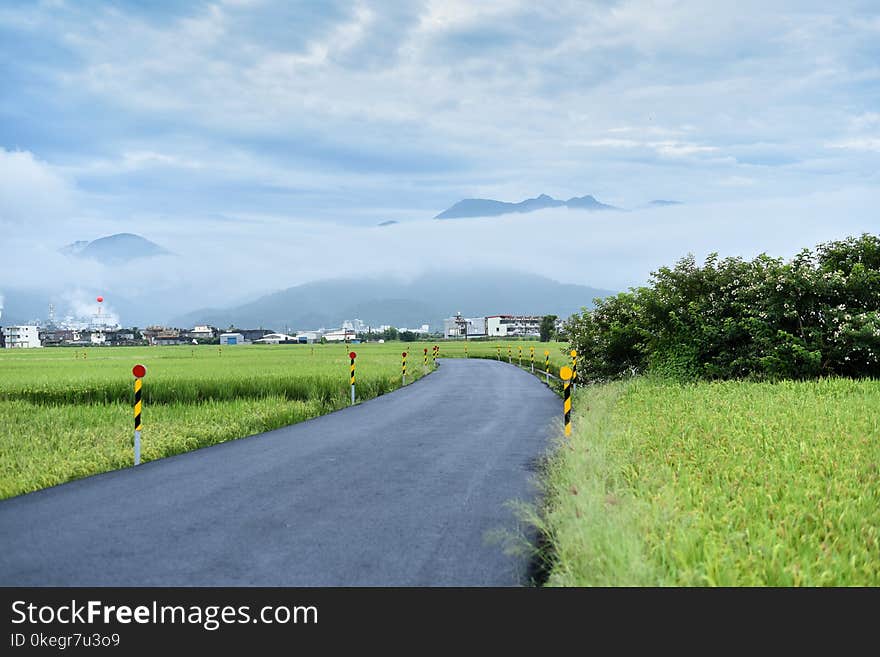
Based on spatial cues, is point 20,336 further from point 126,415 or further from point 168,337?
point 126,415

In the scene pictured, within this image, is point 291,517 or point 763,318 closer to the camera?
point 291,517

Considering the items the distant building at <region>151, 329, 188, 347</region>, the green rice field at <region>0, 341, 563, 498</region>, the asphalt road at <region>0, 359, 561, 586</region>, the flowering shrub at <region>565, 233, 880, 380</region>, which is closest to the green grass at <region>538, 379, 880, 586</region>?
the asphalt road at <region>0, 359, 561, 586</region>

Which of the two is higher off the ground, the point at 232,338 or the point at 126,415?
the point at 126,415

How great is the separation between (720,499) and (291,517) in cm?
452

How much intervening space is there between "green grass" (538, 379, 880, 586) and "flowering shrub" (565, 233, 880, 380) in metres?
6.19

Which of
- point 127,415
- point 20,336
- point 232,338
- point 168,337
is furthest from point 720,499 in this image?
point 20,336

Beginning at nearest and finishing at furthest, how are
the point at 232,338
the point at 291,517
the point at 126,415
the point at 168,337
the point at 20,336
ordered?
the point at 291,517 < the point at 126,415 < the point at 20,336 < the point at 168,337 < the point at 232,338

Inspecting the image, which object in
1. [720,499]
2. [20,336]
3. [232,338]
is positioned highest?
[20,336]

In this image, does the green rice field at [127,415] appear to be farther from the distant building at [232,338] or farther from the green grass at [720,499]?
the distant building at [232,338]

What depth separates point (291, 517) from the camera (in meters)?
7.60

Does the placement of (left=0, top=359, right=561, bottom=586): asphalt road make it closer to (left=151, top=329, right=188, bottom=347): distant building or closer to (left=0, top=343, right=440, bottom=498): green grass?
(left=0, top=343, right=440, bottom=498): green grass

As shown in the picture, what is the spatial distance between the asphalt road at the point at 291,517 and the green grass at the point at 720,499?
795mm

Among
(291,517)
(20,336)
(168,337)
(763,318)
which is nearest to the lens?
(291,517)
